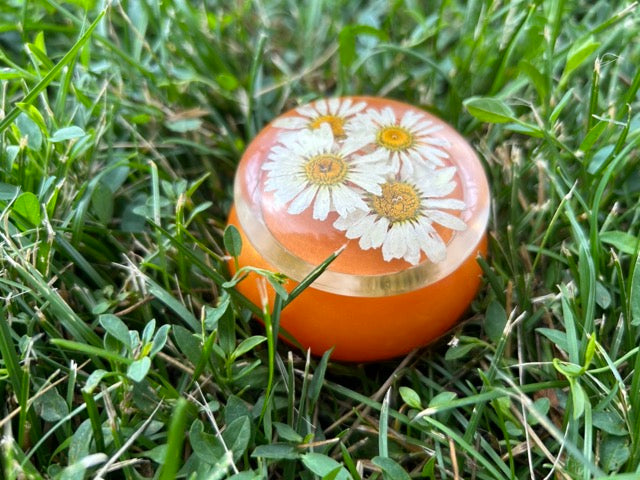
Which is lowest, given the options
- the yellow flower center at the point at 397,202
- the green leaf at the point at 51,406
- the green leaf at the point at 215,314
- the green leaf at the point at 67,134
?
the green leaf at the point at 51,406

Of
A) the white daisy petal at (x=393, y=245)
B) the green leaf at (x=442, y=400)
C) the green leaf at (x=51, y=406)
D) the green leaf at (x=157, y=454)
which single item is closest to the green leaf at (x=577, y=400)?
the green leaf at (x=442, y=400)

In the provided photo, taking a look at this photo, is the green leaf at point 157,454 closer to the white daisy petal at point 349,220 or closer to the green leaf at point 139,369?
the green leaf at point 139,369

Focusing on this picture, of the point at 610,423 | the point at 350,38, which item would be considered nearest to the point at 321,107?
the point at 350,38

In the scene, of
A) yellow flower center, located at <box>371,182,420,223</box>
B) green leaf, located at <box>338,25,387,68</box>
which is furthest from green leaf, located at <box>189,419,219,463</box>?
green leaf, located at <box>338,25,387,68</box>

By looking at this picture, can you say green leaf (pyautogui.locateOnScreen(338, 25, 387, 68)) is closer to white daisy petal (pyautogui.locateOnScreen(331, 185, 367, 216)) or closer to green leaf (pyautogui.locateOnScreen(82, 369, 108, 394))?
white daisy petal (pyautogui.locateOnScreen(331, 185, 367, 216))

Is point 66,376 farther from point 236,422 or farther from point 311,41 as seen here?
point 311,41

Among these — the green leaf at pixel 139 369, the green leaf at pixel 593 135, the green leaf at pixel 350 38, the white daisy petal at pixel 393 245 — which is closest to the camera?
the green leaf at pixel 139 369

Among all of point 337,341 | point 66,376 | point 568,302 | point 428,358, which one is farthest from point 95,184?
point 568,302

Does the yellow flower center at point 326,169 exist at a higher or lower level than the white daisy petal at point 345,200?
higher
